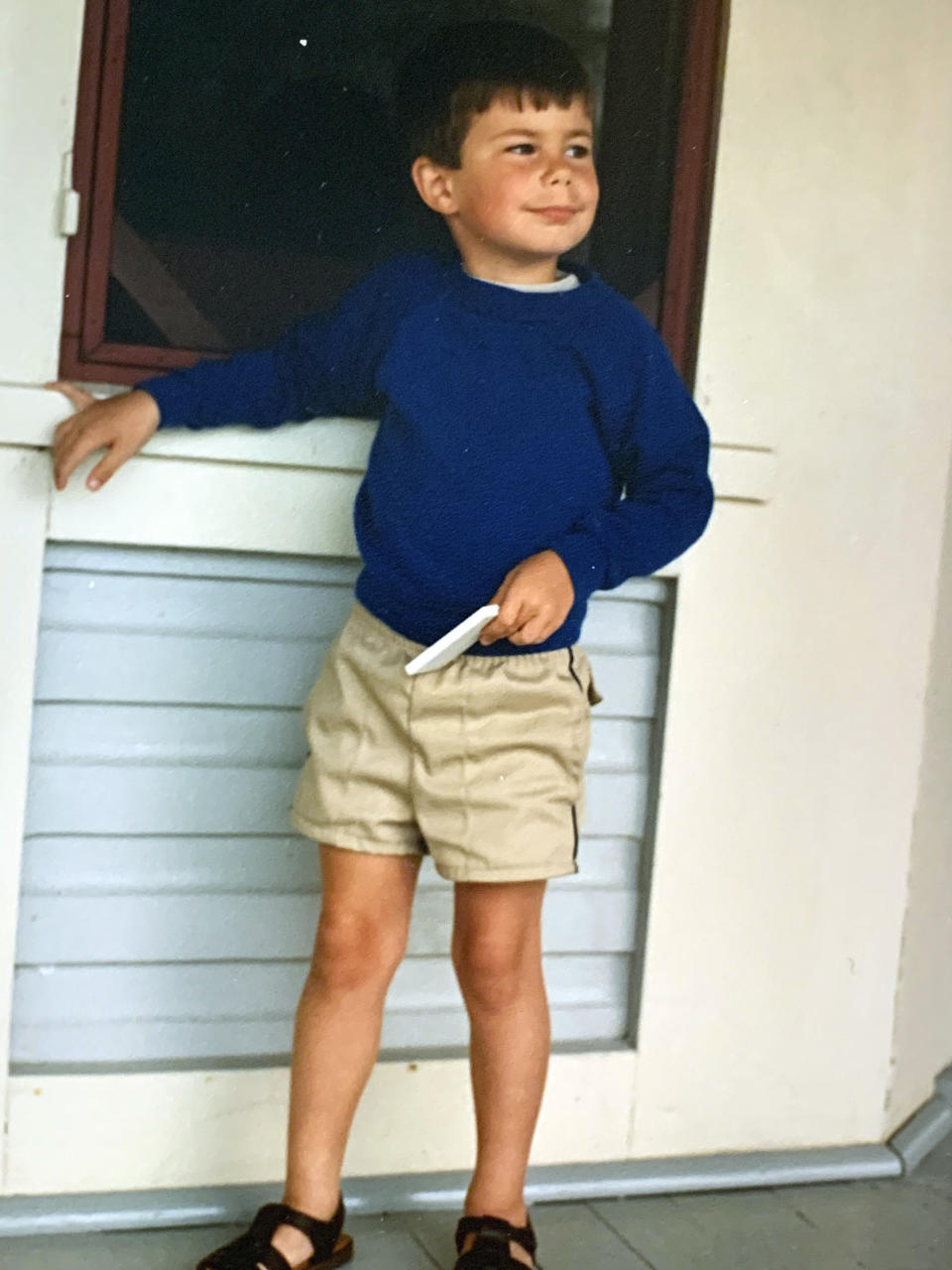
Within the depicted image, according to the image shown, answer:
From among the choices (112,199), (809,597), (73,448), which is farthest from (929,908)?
(112,199)

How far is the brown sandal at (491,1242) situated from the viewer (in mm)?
1744

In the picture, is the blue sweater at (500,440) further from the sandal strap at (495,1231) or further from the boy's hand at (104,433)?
the sandal strap at (495,1231)

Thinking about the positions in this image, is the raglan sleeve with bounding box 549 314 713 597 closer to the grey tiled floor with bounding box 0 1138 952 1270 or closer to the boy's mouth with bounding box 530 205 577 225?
the boy's mouth with bounding box 530 205 577 225

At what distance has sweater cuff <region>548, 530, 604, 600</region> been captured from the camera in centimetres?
164

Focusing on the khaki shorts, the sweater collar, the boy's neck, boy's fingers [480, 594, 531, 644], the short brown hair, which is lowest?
the khaki shorts

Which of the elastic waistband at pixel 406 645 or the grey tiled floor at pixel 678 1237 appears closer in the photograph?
the elastic waistband at pixel 406 645

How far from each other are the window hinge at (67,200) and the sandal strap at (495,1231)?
1220mm

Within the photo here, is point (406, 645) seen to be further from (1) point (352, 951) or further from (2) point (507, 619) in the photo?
(1) point (352, 951)

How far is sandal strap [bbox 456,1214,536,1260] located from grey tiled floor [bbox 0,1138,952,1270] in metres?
0.09

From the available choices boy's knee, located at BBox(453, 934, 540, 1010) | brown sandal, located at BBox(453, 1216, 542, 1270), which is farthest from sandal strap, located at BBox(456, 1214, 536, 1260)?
boy's knee, located at BBox(453, 934, 540, 1010)

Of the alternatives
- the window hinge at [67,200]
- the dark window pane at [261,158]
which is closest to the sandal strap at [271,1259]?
the dark window pane at [261,158]

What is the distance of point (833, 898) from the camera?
2154 millimetres

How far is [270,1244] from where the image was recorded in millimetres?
1747

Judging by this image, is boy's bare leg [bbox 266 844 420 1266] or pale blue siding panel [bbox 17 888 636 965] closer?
boy's bare leg [bbox 266 844 420 1266]
